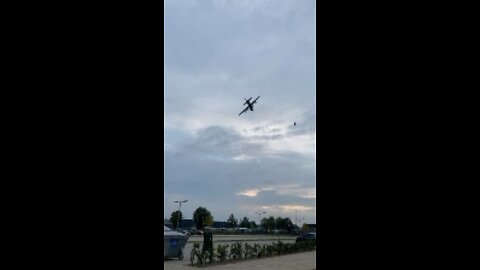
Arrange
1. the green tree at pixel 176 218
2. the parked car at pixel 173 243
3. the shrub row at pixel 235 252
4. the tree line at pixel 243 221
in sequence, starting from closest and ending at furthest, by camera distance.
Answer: the shrub row at pixel 235 252
the parked car at pixel 173 243
the green tree at pixel 176 218
the tree line at pixel 243 221

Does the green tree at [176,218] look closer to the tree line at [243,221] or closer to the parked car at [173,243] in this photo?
the tree line at [243,221]

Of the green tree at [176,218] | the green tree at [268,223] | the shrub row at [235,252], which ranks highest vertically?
the shrub row at [235,252]

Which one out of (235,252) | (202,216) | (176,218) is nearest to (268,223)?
Result: (202,216)

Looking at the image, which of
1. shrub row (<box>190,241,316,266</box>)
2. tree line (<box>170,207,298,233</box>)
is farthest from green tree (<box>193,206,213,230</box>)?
shrub row (<box>190,241,316,266</box>)

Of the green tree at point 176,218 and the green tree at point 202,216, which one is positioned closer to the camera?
the green tree at point 176,218

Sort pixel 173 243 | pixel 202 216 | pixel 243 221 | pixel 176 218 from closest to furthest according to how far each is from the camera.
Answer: pixel 173 243
pixel 176 218
pixel 202 216
pixel 243 221

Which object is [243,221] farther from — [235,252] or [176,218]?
[235,252]

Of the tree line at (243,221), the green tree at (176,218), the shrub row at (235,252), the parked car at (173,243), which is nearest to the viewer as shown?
the shrub row at (235,252)

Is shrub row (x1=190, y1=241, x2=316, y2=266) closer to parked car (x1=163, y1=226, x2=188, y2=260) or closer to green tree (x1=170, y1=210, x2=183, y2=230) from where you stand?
parked car (x1=163, y1=226, x2=188, y2=260)

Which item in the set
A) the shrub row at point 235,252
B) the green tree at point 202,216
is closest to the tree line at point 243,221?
the green tree at point 202,216
